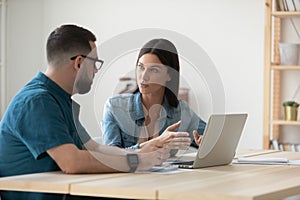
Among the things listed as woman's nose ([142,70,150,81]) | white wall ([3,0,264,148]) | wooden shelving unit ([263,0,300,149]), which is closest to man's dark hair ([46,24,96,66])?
woman's nose ([142,70,150,81])

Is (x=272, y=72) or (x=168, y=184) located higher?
(x=272, y=72)

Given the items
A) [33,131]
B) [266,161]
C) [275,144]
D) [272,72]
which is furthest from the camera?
[272,72]

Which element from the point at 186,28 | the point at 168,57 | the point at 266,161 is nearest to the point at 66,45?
the point at 168,57

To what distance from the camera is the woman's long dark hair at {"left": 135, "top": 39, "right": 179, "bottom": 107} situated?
290 centimetres

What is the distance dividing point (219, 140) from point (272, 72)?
2.25 m

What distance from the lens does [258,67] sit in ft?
15.7

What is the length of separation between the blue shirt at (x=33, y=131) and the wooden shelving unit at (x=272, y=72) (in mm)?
2307

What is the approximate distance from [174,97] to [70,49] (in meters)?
0.81

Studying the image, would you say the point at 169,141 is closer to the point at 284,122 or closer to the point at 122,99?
the point at 122,99

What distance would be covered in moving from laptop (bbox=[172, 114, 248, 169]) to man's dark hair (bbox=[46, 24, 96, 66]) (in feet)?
1.77

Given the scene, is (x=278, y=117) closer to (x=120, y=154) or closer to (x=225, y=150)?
(x=225, y=150)

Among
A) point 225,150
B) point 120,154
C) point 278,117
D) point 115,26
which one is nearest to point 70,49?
point 120,154

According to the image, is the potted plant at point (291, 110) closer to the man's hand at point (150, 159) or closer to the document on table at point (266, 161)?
the document on table at point (266, 161)

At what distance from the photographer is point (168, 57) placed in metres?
2.95
